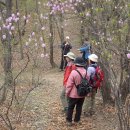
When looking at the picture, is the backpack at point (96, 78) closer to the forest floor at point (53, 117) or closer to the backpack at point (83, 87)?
the backpack at point (83, 87)

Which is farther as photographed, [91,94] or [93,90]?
[91,94]

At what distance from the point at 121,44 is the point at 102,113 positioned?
11.5ft

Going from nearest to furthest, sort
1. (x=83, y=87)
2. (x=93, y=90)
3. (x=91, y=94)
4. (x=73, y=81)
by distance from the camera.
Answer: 1. (x=83, y=87)
2. (x=73, y=81)
3. (x=93, y=90)
4. (x=91, y=94)

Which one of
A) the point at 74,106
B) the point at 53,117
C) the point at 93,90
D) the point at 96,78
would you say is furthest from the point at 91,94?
the point at 53,117

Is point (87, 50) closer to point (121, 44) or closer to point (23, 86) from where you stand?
point (23, 86)

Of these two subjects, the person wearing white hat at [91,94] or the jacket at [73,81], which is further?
the person wearing white hat at [91,94]

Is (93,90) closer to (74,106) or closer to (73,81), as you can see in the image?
(74,106)

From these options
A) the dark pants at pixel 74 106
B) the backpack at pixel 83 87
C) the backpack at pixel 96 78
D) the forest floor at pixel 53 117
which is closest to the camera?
the backpack at pixel 83 87

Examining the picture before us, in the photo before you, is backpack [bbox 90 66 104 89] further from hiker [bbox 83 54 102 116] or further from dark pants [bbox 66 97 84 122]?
dark pants [bbox 66 97 84 122]

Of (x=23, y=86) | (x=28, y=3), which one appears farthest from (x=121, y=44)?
(x=28, y=3)

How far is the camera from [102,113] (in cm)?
1003

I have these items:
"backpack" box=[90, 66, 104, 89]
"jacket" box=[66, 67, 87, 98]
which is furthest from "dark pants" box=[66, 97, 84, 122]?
"backpack" box=[90, 66, 104, 89]

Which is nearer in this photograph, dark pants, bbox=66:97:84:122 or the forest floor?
dark pants, bbox=66:97:84:122

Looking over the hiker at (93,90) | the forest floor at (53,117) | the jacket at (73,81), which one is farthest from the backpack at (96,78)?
the forest floor at (53,117)
